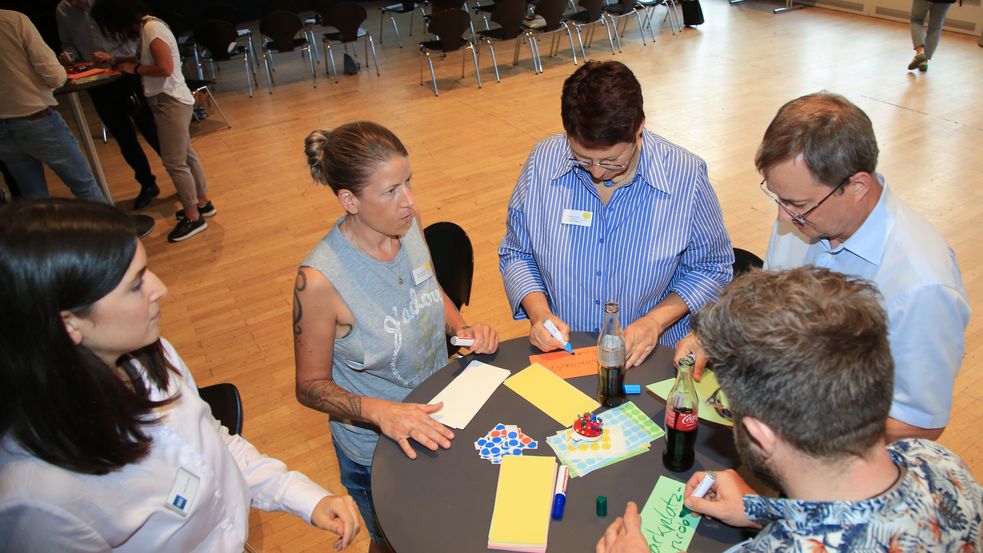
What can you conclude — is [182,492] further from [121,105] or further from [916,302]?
[121,105]

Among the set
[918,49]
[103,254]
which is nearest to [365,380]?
[103,254]

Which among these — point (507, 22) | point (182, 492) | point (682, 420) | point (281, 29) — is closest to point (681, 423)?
point (682, 420)

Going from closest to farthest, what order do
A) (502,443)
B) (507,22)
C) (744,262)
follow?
(502,443) → (744,262) → (507,22)

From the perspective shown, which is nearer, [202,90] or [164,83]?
[164,83]

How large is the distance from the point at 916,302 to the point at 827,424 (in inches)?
27.0

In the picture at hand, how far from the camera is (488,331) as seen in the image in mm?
2221

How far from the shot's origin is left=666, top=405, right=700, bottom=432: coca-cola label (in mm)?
1647

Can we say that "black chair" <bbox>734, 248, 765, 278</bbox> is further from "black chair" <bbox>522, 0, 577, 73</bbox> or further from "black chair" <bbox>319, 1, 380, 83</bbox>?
"black chair" <bbox>319, 1, 380, 83</bbox>

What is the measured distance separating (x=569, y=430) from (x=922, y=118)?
640cm

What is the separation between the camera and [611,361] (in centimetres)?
190

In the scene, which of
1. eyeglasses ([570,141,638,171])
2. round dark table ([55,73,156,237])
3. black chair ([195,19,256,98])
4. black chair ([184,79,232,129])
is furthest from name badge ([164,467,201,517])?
black chair ([195,19,256,98])

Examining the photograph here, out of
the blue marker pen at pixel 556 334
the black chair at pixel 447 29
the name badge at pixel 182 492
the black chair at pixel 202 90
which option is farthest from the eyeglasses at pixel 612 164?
the black chair at pixel 447 29

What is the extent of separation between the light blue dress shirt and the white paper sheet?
92 cm

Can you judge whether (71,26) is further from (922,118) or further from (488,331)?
(922,118)
